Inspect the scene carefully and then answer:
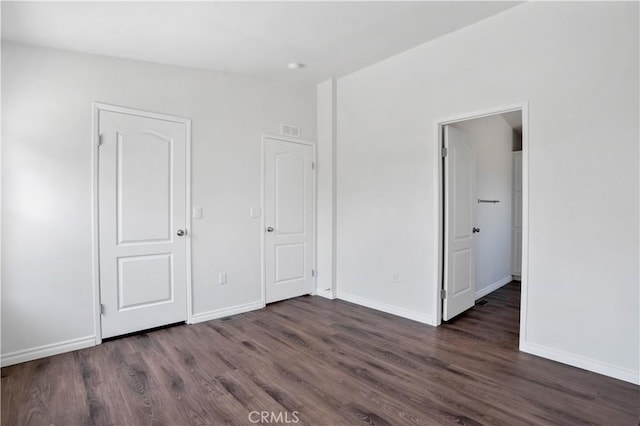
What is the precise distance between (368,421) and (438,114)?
278cm

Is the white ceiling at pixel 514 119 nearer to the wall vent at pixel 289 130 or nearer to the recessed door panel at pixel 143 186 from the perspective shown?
the wall vent at pixel 289 130

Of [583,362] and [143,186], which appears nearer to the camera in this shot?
[583,362]

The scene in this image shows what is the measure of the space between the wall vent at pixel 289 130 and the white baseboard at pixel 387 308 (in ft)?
7.03

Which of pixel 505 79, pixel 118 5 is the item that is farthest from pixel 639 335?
pixel 118 5

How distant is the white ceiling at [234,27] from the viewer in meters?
2.54

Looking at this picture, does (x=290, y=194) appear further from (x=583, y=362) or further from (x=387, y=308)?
(x=583, y=362)

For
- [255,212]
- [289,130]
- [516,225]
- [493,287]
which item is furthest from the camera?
[516,225]

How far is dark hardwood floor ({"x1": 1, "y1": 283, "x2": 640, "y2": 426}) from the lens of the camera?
6.67ft

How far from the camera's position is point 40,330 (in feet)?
9.30

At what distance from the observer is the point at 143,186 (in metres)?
3.32

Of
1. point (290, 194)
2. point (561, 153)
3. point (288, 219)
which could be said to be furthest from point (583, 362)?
point (290, 194)

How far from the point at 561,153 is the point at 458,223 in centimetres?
126

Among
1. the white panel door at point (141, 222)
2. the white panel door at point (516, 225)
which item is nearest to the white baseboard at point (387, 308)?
the white panel door at point (141, 222)

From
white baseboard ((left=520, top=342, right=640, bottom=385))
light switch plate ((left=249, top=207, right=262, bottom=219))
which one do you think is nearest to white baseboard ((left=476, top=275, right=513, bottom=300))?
white baseboard ((left=520, top=342, right=640, bottom=385))
